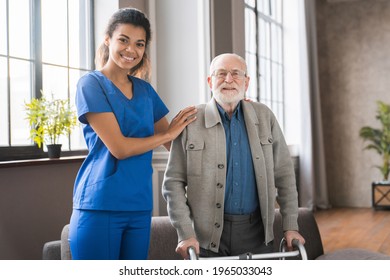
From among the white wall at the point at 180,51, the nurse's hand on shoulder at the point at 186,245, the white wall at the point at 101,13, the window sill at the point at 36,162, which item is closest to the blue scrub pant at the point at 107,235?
the nurse's hand on shoulder at the point at 186,245

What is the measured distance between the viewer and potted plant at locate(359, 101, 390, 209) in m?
7.00

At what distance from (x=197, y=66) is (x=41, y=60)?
3.90 ft

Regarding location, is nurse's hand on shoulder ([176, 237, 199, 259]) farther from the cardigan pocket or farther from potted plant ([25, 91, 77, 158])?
potted plant ([25, 91, 77, 158])

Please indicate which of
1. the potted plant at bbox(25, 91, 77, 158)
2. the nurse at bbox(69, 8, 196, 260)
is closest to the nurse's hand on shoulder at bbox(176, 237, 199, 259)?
the nurse at bbox(69, 8, 196, 260)

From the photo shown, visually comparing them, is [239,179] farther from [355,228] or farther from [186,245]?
[355,228]

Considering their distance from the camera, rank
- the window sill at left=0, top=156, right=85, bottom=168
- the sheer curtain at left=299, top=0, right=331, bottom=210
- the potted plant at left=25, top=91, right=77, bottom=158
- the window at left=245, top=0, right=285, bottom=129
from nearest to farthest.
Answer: the window sill at left=0, top=156, right=85, bottom=168, the potted plant at left=25, top=91, right=77, bottom=158, the window at left=245, top=0, right=285, bottom=129, the sheer curtain at left=299, top=0, right=331, bottom=210

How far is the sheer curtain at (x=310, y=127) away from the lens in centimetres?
692

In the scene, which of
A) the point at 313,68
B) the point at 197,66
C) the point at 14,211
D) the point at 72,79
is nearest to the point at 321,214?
the point at 313,68

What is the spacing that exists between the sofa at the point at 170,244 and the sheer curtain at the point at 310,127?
12.9 ft

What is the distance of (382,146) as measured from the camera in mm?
7125

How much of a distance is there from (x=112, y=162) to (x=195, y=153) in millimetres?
279

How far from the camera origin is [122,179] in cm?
163

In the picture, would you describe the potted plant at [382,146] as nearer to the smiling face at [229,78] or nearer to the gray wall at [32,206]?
the gray wall at [32,206]

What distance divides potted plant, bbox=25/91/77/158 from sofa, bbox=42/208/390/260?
59cm
